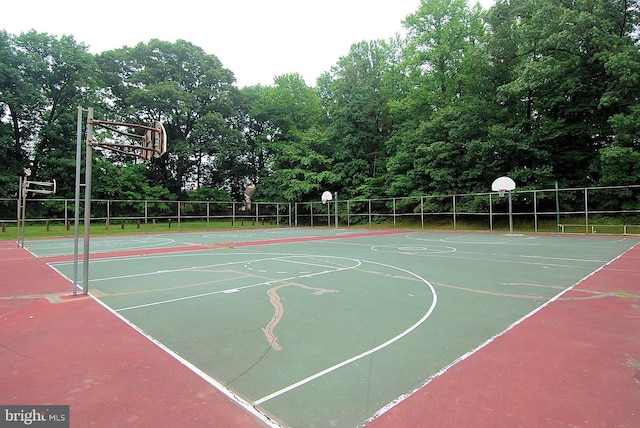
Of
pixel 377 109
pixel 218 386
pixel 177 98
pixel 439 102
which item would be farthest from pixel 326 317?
pixel 177 98

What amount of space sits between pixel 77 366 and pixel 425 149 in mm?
27758

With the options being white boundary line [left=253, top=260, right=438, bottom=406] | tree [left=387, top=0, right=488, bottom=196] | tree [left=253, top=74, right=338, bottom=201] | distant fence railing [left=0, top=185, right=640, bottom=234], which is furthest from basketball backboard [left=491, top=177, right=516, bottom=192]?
white boundary line [left=253, top=260, right=438, bottom=406]

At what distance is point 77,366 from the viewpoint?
10.9ft

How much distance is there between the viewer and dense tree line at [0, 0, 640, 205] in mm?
22875

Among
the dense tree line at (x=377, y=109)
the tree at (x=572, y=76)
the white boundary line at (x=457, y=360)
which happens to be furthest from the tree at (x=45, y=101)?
the tree at (x=572, y=76)

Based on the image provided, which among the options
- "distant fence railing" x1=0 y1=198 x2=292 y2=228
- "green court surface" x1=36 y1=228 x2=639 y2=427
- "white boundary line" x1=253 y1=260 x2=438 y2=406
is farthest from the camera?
"distant fence railing" x1=0 y1=198 x2=292 y2=228

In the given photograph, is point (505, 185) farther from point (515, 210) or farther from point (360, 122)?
point (360, 122)

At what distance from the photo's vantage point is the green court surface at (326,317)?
2.87 meters

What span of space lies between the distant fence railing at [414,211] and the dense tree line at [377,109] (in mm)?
1319

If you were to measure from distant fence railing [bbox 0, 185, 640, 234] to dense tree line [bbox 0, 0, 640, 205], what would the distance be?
132 centimetres

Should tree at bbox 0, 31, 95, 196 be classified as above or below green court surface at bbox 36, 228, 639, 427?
above

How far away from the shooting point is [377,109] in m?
35.7

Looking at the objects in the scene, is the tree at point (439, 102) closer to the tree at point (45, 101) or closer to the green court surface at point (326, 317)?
the green court surface at point (326, 317)

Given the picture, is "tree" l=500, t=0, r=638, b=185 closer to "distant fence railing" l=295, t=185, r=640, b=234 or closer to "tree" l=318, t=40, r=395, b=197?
"distant fence railing" l=295, t=185, r=640, b=234
